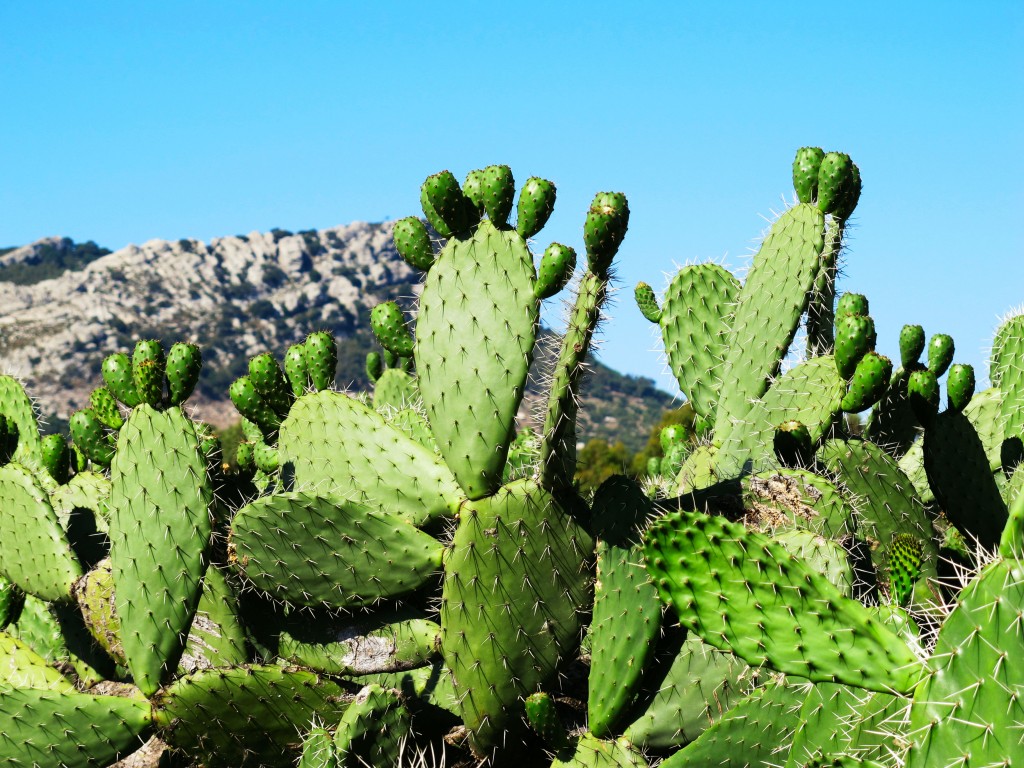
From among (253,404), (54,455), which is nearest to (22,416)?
(54,455)

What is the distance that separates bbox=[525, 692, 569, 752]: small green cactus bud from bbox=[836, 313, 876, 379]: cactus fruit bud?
1.48 meters

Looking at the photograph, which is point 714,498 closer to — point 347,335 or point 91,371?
point 91,371

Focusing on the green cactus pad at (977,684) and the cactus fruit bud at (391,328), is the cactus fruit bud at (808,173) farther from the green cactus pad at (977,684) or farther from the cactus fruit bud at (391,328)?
the green cactus pad at (977,684)

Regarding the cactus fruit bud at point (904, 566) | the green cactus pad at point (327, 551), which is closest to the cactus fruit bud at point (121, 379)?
the green cactus pad at point (327, 551)

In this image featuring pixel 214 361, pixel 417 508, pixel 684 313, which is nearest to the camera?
pixel 417 508

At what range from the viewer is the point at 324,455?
321cm

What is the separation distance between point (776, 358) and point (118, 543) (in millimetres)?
2236

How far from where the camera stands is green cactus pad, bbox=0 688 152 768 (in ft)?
8.96

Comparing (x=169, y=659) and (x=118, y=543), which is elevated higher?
(x=118, y=543)

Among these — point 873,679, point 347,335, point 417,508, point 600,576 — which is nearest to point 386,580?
point 417,508

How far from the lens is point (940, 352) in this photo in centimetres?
385

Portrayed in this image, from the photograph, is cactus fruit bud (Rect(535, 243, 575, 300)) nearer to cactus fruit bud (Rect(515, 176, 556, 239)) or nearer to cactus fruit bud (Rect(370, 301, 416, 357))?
cactus fruit bud (Rect(515, 176, 556, 239))

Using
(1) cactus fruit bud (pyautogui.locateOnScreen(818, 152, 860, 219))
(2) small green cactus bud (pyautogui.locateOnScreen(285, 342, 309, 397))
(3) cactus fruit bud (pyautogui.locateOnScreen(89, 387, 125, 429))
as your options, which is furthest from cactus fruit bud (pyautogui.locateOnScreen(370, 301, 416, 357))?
(1) cactus fruit bud (pyautogui.locateOnScreen(818, 152, 860, 219))

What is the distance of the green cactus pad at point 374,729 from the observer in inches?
98.3
